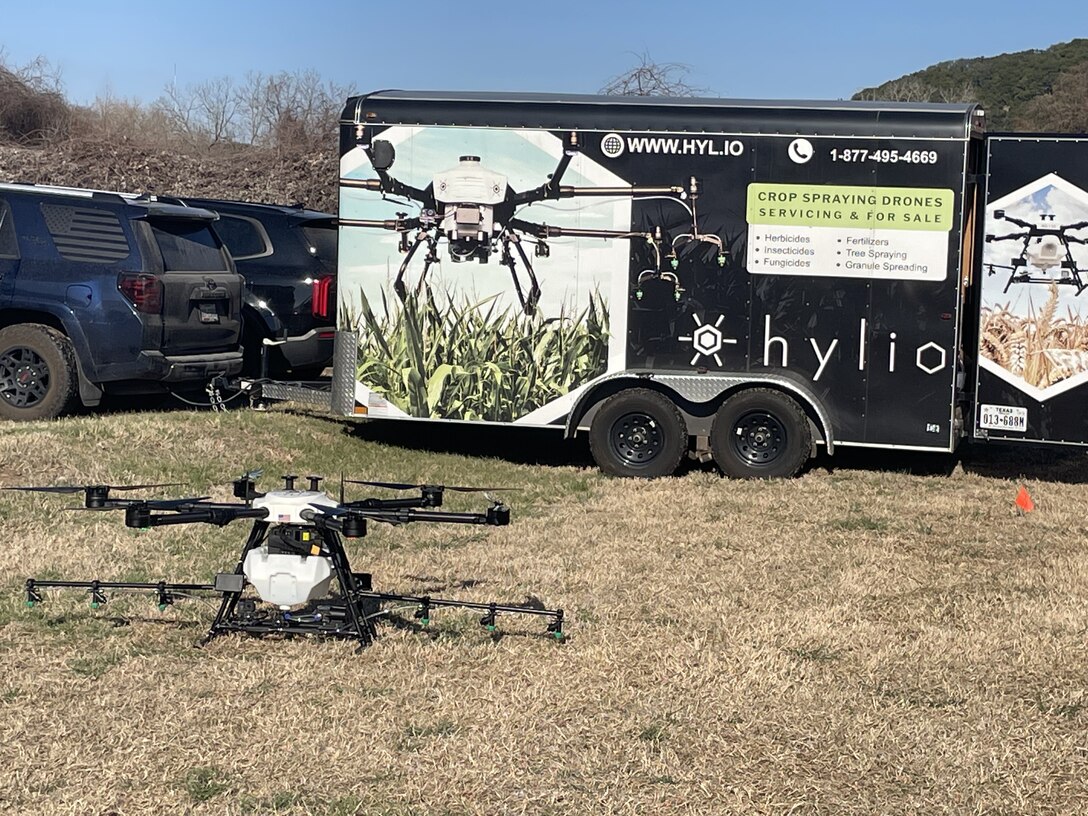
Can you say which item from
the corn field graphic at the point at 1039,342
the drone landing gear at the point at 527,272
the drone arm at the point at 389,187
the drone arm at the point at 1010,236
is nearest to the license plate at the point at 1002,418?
the corn field graphic at the point at 1039,342

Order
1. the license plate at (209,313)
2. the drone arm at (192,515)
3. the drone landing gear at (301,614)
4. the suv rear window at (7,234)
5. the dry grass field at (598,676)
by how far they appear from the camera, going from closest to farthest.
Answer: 1. the dry grass field at (598,676)
2. the drone arm at (192,515)
3. the drone landing gear at (301,614)
4. the suv rear window at (7,234)
5. the license plate at (209,313)

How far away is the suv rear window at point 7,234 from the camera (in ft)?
40.0

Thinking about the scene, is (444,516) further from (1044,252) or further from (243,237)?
(243,237)

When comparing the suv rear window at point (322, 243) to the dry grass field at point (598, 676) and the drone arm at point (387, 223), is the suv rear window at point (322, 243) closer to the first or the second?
the drone arm at point (387, 223)

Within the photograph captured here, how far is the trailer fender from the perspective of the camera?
441 inches

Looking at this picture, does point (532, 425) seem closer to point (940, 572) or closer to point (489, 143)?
point (489, 143)

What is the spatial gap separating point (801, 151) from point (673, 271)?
1.38 meters

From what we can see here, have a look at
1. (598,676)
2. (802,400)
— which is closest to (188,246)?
(802,400)

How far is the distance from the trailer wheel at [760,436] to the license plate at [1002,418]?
1.36 meters

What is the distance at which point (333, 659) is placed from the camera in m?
6.33

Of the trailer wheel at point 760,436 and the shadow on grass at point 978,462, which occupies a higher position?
the trailer wheel at point 760,436

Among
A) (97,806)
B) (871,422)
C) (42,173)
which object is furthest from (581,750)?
(42,173)

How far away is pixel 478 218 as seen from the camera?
37.8 ft

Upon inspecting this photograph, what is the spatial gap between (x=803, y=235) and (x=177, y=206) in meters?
5.75
